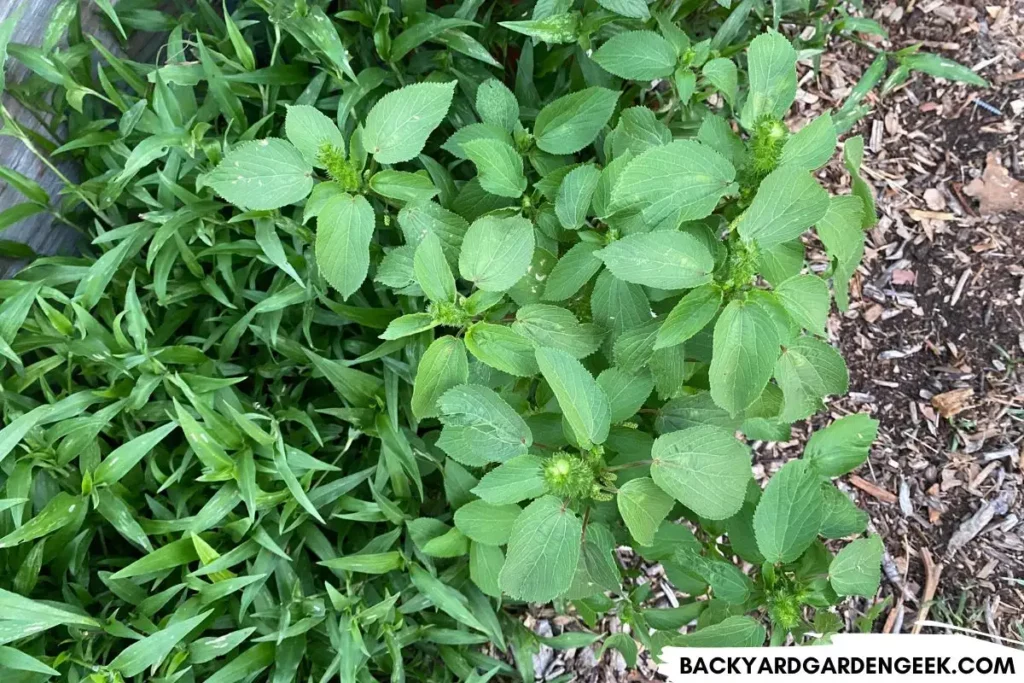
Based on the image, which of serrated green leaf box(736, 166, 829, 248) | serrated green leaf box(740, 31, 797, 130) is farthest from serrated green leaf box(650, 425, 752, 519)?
serrated green leaf box(740, 31, 797, 130)

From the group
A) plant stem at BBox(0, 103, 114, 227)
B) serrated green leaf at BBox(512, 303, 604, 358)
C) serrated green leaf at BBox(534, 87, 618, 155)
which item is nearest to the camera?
serrated green leaf at BBox(512, 303, 604, 358)

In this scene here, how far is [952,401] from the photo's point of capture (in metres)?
2.25

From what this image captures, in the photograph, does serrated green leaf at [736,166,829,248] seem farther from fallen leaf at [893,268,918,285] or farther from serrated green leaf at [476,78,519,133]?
fallen leaf at [893,268,918,285]

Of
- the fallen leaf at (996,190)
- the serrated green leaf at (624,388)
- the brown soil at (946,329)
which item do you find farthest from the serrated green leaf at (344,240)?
the fallen leaf at (996,190)

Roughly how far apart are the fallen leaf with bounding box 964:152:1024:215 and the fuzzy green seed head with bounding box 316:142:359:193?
2180mm

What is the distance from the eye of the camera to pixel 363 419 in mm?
1716

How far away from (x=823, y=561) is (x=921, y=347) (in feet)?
4.29

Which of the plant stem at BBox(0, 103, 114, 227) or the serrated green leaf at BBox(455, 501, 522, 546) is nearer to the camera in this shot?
the serrated green leaf at BBox(455, 501, 522, 546)

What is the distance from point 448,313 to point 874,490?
166cm

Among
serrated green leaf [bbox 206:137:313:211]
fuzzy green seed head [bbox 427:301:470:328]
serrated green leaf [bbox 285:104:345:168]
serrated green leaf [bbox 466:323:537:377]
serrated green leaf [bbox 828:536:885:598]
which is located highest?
serrated green leaf [bbox 285:104:345:168]

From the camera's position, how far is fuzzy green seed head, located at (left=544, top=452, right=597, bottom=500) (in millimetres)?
1170

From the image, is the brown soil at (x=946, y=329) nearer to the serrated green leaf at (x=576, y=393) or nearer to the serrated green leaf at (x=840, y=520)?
the serrated green leaf at (x=840, y=520)

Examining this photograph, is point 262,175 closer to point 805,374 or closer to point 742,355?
point 742,355

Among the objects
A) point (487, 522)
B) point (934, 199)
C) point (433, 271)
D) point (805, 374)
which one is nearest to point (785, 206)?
point (805, 374)
